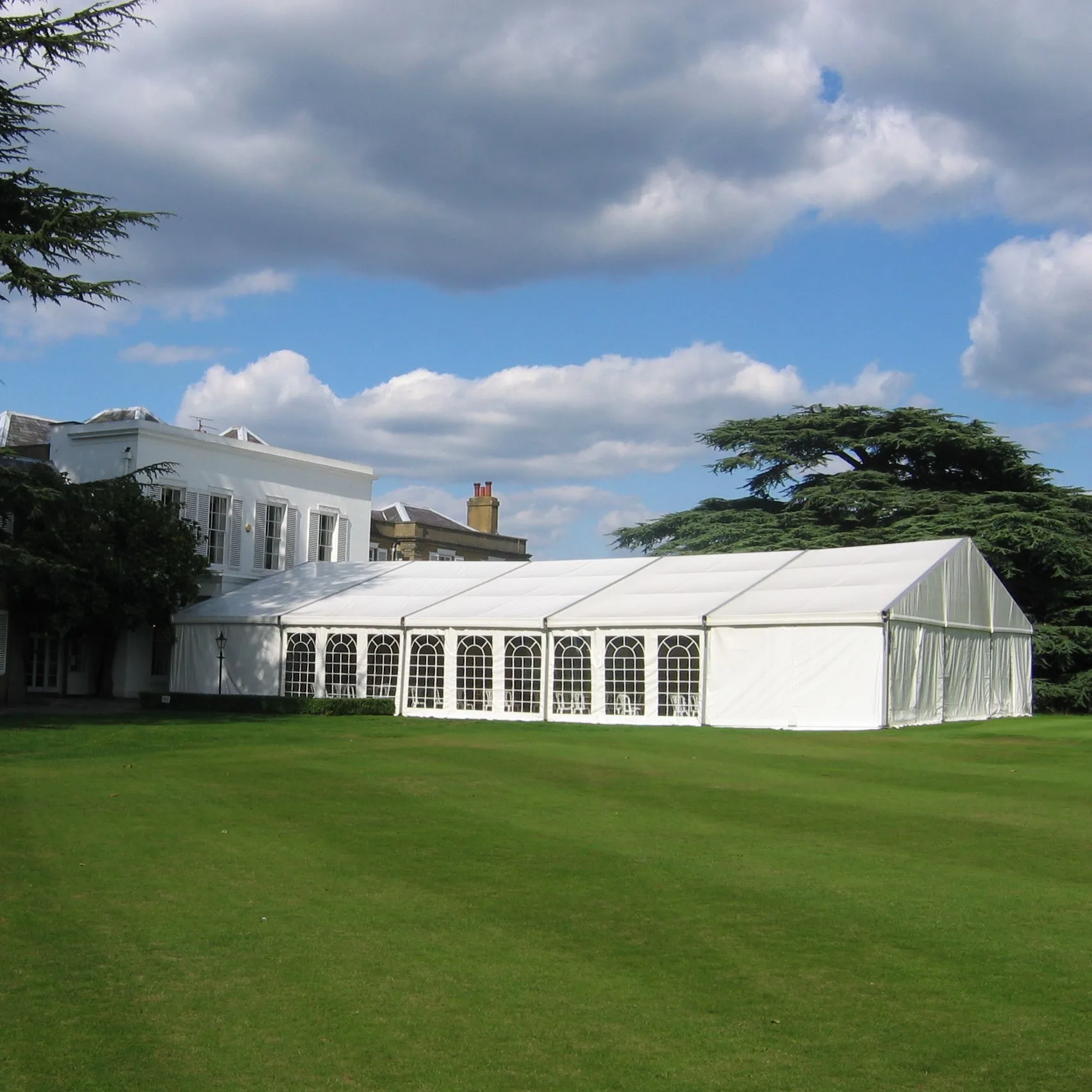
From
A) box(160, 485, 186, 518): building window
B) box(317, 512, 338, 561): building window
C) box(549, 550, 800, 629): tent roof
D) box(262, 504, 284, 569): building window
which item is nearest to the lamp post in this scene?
box(160, 485, 186, 518): building window

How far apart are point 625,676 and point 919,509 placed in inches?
637

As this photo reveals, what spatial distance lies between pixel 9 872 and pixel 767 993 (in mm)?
5391

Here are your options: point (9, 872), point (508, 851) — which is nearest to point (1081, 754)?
point (508, 851)

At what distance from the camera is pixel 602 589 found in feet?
91.0

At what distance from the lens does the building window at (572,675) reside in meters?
25.5

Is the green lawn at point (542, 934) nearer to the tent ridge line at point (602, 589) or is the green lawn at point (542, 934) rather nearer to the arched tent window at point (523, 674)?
the tent ridge line at point (602, 589)

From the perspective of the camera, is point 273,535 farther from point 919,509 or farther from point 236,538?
point 919,509

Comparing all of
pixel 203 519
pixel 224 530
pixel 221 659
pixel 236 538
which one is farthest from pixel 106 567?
pixel 236 538

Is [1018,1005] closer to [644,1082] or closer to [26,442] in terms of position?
[644,1082]

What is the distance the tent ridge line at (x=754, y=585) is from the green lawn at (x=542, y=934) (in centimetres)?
1004

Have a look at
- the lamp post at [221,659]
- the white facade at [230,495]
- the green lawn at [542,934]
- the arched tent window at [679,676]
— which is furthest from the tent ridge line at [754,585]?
the white facade at [230,495]

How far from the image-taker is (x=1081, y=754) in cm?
1772

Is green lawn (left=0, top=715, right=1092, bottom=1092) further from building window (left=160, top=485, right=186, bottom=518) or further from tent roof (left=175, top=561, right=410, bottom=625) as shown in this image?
building window (left=160, top=485, right=186, bottom=518)

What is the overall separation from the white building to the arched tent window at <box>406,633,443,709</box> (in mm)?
10009
